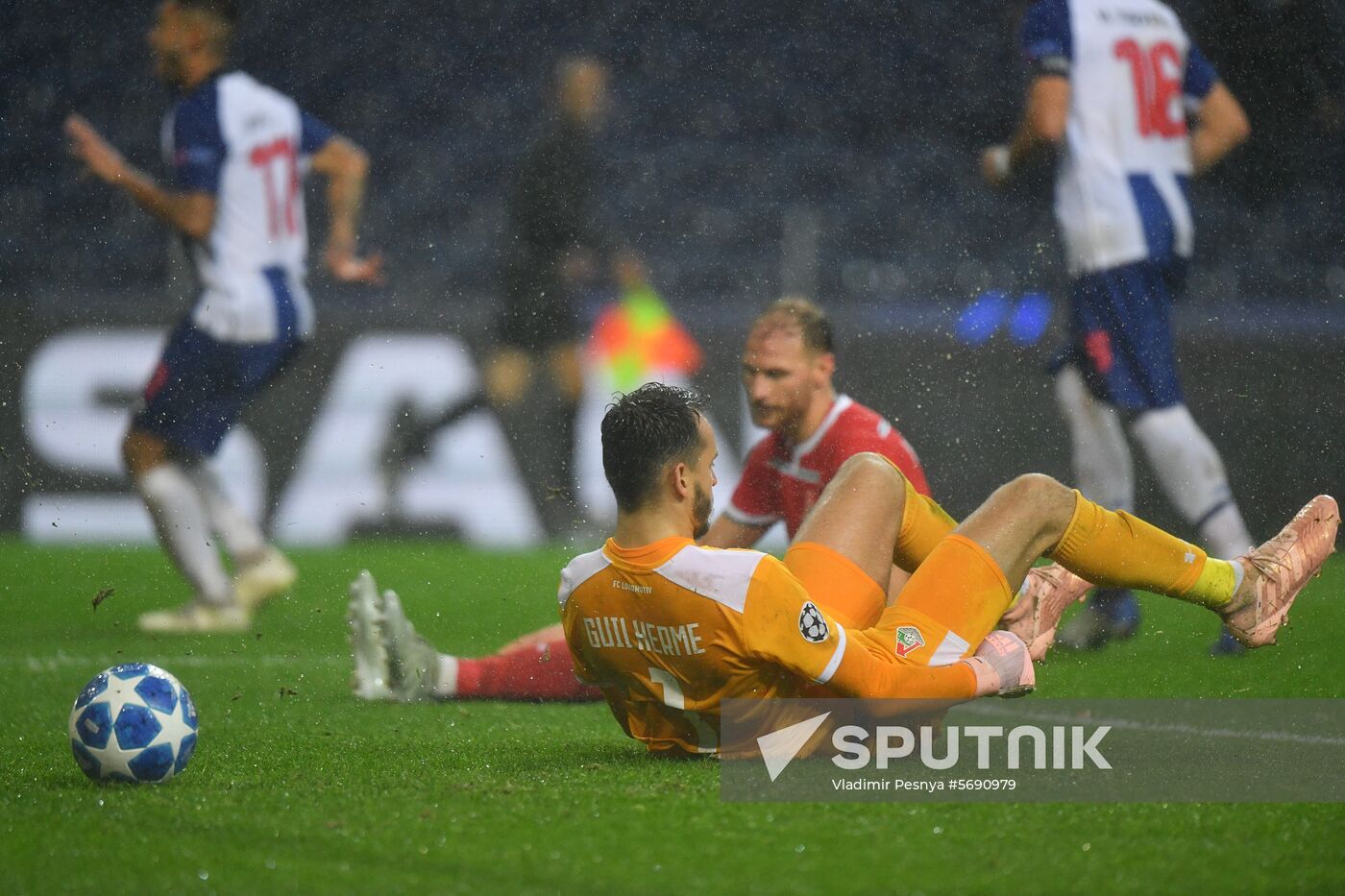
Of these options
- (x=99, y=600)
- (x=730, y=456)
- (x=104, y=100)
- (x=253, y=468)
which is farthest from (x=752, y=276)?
(x=99, y=600)

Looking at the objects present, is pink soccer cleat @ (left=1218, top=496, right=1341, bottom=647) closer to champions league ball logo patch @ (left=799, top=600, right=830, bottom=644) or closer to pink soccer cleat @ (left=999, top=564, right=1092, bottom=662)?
pink soccer cleat @ (left=999, top=564, right=1092, bottom=662)

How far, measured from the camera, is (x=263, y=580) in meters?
6.12

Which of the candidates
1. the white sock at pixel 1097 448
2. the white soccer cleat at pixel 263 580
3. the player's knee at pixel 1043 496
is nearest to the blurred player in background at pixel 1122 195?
the white sock at pixel 1097 448

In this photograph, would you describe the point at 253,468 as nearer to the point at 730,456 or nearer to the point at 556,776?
the point at 730,456

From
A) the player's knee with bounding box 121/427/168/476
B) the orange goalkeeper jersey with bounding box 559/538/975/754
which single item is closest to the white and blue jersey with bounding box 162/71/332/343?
the player's knee with bounding box 121/427/168/476

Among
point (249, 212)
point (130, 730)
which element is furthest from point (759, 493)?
point (249, 212)

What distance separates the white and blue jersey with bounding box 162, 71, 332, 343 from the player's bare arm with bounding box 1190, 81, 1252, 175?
351 cm

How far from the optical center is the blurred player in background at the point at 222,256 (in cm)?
631

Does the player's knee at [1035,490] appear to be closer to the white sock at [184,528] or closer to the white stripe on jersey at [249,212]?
the white sock at [184,528]

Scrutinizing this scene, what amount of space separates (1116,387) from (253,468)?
15.8 feet

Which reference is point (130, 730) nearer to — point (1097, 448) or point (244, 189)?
point (1097, 448)

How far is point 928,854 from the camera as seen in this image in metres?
2.73

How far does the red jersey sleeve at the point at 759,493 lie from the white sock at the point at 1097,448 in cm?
145

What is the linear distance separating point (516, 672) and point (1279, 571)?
2.06 m
